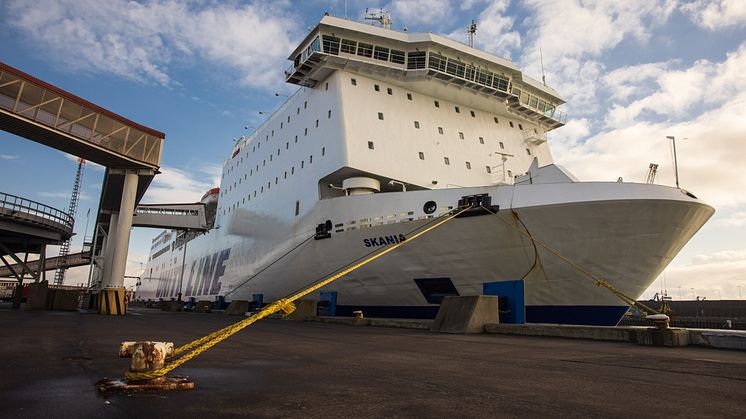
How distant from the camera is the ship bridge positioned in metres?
18.4

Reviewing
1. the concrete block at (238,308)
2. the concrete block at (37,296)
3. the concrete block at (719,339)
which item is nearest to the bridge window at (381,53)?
the concrete block at (238,308)

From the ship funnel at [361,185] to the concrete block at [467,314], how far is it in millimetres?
6037

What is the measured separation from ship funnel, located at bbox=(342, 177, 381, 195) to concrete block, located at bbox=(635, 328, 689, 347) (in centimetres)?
991

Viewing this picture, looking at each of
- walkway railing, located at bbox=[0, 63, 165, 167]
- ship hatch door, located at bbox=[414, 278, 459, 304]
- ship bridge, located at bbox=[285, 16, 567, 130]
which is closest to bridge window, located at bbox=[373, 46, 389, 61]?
ship bridge, located at bbox=[285, 16, 567, 130]

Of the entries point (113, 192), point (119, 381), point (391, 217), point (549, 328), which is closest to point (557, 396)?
point (119, 381)

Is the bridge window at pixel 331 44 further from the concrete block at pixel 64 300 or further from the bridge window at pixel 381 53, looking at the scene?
the concrete block at pixel 64 300

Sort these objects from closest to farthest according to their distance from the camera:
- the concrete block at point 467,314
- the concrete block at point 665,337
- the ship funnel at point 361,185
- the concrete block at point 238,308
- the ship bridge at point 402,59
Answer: the concrete block at point 665,337 < the concrete block at point 467,314 < the ship funnel at point 361,185 < the ship bridge at point 402,59 < the concrete block at point 238,308

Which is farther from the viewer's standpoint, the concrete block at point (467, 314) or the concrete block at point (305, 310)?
the concrete block at point (305, 310)

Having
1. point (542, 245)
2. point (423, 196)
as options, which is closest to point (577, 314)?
point (542, 245)

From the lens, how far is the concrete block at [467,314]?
34.3ft

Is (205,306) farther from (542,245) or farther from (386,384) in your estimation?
(386,384)

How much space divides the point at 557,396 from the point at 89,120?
20.6 meters

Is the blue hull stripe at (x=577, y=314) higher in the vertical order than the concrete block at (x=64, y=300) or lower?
higher

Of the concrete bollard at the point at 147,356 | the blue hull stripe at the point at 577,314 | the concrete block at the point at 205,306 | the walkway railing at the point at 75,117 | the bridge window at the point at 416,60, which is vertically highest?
the bridge window at the point at 416,60
